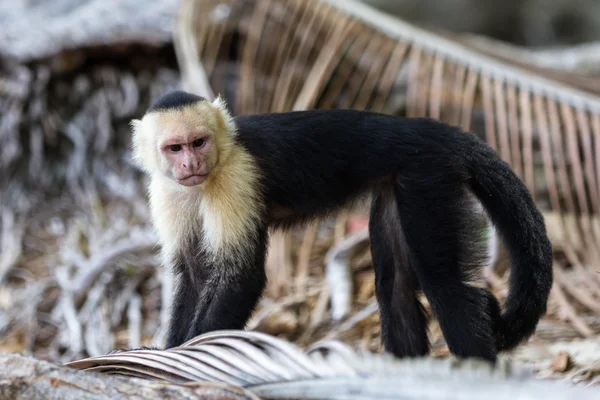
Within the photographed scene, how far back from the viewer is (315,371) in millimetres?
1899

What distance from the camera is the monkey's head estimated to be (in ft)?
10.1

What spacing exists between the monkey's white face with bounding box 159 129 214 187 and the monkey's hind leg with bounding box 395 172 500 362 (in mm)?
813

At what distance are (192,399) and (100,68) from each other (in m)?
5.62

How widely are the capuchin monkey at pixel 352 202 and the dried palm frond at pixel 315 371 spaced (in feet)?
2.36

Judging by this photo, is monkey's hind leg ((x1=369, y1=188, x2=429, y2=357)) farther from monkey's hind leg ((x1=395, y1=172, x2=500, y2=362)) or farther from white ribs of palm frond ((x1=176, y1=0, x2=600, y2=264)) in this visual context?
white ribs of palm frond ((x1=176, y1=0, x2=600, y2=264))

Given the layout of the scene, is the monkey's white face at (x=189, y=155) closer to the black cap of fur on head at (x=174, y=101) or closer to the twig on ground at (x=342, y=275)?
the black cap of fur on head at (x=174, y=101)

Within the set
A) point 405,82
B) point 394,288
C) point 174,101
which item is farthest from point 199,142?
point 405,82

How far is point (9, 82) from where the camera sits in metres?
6.80

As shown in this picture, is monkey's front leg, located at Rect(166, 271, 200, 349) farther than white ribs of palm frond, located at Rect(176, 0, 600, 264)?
No

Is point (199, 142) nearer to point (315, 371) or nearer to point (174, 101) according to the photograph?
point (174, 101)

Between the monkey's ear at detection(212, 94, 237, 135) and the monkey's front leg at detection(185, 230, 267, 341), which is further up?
the monkey's ear at detection(212, 94, 237, 135)

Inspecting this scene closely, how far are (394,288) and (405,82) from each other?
304 cm

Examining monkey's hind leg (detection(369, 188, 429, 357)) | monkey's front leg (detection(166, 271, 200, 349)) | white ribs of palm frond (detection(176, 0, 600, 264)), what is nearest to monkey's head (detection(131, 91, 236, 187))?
monkey's front leg (detection(166, 271, 200, 349))

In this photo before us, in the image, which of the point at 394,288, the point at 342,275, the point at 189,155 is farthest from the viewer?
the point at 342,275
